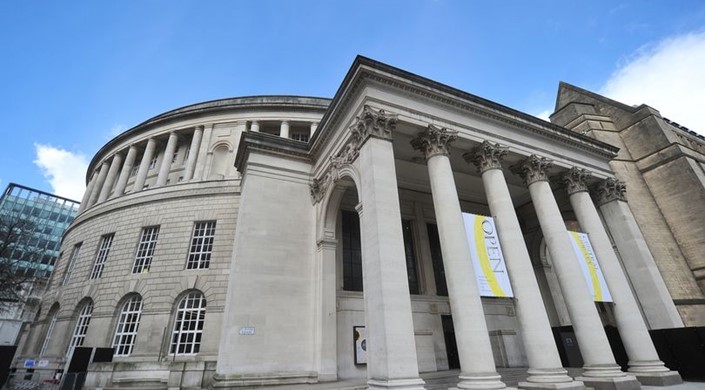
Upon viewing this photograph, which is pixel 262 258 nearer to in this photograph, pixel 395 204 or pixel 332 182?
pixel 332 182

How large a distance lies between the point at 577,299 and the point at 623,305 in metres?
3.02

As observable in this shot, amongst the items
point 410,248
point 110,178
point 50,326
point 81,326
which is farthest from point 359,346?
point 110,178

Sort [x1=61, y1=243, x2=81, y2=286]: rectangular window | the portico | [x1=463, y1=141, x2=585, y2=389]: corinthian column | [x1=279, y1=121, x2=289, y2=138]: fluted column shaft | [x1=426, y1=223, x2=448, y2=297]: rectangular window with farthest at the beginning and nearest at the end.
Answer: [x1=279, y1=121, x2=289, y2=138]: fluted column shaft, [x1=61, y1=243, x2=81, y2=286]: rectangular window, [x1=426, y1=223, x2=448, y2=297]: rectangular window, [x1=463, y1=141, x2=585, y2=389]: corinthian column, the portico

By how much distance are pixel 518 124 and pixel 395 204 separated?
846cm

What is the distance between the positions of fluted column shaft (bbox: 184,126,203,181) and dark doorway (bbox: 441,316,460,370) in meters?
17.8

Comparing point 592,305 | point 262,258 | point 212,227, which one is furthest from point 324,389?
point 212,227

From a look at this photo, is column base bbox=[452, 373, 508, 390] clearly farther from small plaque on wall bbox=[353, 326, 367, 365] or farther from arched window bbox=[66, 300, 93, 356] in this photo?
arched window bbox=[66, 300, 93, 356]

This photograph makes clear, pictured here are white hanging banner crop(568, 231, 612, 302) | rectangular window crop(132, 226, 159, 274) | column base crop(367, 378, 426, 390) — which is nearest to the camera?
column base crop(367, 378, 426, 390)

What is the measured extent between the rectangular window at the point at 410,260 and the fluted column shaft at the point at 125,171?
20.6 meters

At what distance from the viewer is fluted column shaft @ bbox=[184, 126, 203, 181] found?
2064cm

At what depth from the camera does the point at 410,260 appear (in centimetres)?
1736

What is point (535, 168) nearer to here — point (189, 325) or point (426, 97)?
point (426, 97)

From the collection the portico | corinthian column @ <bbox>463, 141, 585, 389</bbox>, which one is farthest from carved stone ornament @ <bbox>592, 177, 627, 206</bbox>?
corinthian column @ <bbox>463, 141, 585, 389</bbox>

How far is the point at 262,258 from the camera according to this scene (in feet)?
43.2
